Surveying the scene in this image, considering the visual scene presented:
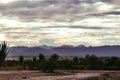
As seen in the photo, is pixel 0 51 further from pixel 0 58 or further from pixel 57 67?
pixel 57 67

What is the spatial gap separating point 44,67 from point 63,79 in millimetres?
29624

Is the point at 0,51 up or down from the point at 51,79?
up

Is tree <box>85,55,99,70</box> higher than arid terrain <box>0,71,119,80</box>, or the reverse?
tree <box>85,55,99,70</box>

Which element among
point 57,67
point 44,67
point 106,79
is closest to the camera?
point 106,79

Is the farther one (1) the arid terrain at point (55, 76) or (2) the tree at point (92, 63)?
(2) the tree at point (92, 63)

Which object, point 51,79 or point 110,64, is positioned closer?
point 51,79

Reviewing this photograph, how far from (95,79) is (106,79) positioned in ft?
12.3

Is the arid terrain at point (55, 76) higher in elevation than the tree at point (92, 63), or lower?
lower

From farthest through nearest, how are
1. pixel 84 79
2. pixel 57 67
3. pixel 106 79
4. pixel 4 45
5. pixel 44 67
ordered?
pixel 57 67 → pixel 44 67 → pixel 106 79 → pixel 84 79 → pixel 4 45

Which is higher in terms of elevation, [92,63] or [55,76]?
[92,63]

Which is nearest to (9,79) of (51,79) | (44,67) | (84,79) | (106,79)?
(51,79)

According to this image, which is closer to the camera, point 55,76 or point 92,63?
point 55,76

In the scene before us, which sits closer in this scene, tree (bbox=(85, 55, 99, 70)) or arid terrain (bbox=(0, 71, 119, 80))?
arid terrain (bbox=(0, 71, 119, 80))

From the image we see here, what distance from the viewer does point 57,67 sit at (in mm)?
88625
